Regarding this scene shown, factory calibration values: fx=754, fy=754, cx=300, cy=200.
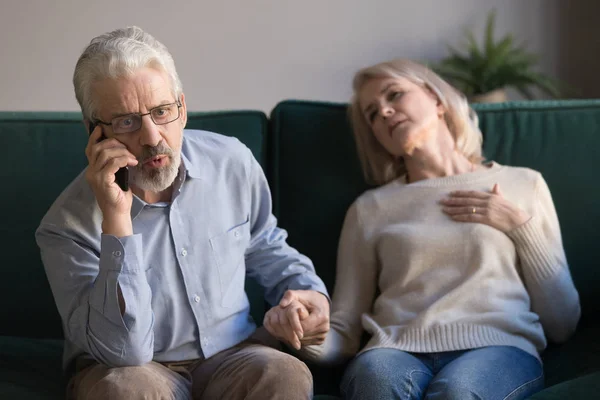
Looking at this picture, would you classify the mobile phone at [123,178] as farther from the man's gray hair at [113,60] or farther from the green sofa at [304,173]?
the green sofa at [304,173]

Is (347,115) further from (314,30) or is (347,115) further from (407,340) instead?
(314,30)

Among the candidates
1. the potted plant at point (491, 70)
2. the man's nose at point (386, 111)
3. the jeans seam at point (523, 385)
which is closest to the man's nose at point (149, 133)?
the man's nose at point (386, 111)

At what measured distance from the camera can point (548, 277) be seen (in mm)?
1678

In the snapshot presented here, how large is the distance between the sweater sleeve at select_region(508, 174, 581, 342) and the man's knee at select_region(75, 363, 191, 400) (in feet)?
2.65

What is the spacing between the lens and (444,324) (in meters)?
1.61

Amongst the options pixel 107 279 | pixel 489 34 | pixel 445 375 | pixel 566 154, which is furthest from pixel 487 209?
pixel 489 34

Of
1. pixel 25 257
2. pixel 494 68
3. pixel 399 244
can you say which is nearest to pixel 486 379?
pixel 399 244

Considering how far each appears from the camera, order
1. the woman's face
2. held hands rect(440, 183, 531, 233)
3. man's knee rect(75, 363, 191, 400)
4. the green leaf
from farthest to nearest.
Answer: the green leaf < the woman's face < held hands rect(440, 183, 531, 233) < man's knee rect(75, 363, 191, 400)

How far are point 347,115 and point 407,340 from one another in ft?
2.03

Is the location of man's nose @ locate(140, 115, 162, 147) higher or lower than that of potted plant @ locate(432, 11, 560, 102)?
higher

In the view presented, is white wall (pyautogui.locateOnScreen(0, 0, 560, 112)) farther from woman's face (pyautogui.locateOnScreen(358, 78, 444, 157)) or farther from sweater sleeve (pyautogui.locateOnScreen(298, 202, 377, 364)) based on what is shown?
sweater sleeve (pyautogui.locateOnScreen(298, 202, 377, 364))

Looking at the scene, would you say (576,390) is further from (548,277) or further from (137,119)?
(137,119)

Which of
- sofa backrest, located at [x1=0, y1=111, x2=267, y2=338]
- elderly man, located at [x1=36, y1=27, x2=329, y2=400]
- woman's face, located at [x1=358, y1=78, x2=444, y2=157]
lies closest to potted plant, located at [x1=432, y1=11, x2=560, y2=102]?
woman's face, located at [x1=358, y1=78, x2=444, y2=157]

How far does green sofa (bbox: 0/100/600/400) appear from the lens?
6.01ft
